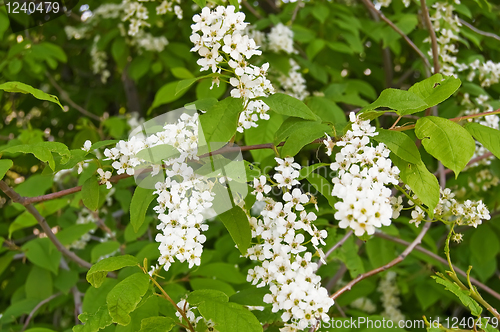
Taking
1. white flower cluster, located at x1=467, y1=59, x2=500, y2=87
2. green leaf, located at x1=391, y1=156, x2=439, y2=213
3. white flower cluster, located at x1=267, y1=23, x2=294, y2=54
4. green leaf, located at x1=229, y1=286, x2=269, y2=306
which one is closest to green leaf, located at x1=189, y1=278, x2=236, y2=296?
green leaf, located at x1=229, y1=286, x2=269, y2=306

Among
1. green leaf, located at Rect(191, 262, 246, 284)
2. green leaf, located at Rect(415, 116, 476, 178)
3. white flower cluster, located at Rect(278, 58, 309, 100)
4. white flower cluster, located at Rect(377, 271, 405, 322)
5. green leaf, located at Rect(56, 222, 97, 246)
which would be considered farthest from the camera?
white flower cluster, located at Rect(377, 271, 405, 322)

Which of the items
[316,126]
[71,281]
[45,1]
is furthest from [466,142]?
[45,1]

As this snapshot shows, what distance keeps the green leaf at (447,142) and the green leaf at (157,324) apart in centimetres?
79

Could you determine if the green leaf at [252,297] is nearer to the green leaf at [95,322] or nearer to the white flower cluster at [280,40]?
the green leaf at [95,322]

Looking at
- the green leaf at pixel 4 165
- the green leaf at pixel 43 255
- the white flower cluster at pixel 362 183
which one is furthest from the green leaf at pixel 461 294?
the green leaf at pixel 43 255

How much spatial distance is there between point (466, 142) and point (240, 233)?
0.60 meters

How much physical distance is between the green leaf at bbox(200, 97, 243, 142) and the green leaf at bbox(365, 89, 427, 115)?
355 millimetres

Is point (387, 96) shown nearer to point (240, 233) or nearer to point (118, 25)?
point (240, 233)

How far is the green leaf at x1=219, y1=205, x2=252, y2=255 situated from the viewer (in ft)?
3.41

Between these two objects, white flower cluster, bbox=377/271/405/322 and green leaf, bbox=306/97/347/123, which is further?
white flower cluster, bbox=377/271/405/322

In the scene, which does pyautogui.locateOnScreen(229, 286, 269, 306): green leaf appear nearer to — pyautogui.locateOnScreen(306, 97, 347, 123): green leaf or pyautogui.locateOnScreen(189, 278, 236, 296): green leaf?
pyautogui.locateOnScreen(189, 278, 236, 296): green leaf

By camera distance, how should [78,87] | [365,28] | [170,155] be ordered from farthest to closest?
[78,87], [365,28], [170,155]

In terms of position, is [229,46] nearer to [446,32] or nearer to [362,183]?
[362,183]

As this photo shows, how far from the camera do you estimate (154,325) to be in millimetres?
1042
